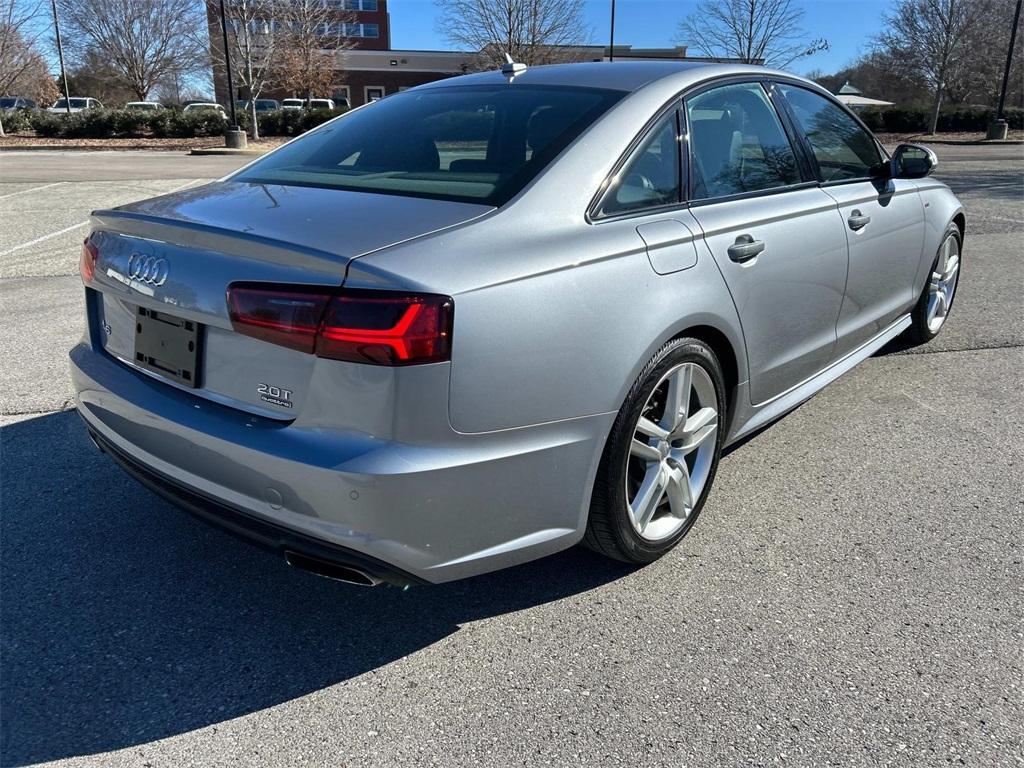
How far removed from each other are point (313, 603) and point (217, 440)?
753 mm

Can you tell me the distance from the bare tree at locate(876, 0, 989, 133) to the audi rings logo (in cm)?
3918

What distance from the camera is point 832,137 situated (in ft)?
12.7

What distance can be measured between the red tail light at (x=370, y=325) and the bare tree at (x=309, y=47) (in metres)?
40.4

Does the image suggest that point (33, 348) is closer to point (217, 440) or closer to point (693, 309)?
point (217, 440)

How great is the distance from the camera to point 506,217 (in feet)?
7.43

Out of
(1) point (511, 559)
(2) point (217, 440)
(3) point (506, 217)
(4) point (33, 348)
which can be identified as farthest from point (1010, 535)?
(4) point (33, 348)

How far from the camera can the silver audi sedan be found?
2.02 meters

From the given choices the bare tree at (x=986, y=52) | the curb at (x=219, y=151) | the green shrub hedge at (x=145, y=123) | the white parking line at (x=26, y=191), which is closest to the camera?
the white parking line at (x=26, y=191)

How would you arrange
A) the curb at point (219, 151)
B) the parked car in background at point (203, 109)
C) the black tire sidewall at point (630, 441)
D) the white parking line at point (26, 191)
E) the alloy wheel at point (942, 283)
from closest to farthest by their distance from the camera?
the black tire sidewall at point (630, 441) < the alloy wheel at point (942, 283) < the white parking line at point (26, 191) < the curb at point (219, 151) < the parked car in background at point (203, 109)

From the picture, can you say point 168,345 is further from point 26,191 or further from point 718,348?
point 26,191

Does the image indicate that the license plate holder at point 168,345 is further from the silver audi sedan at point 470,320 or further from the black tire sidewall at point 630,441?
the black tire sidewall at point 630,441

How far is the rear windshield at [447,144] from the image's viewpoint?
256 cm

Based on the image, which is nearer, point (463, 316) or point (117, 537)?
point (463, 316)

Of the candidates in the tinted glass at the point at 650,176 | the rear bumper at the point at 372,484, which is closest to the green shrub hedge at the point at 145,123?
the tinted glass at the point at 650,176
